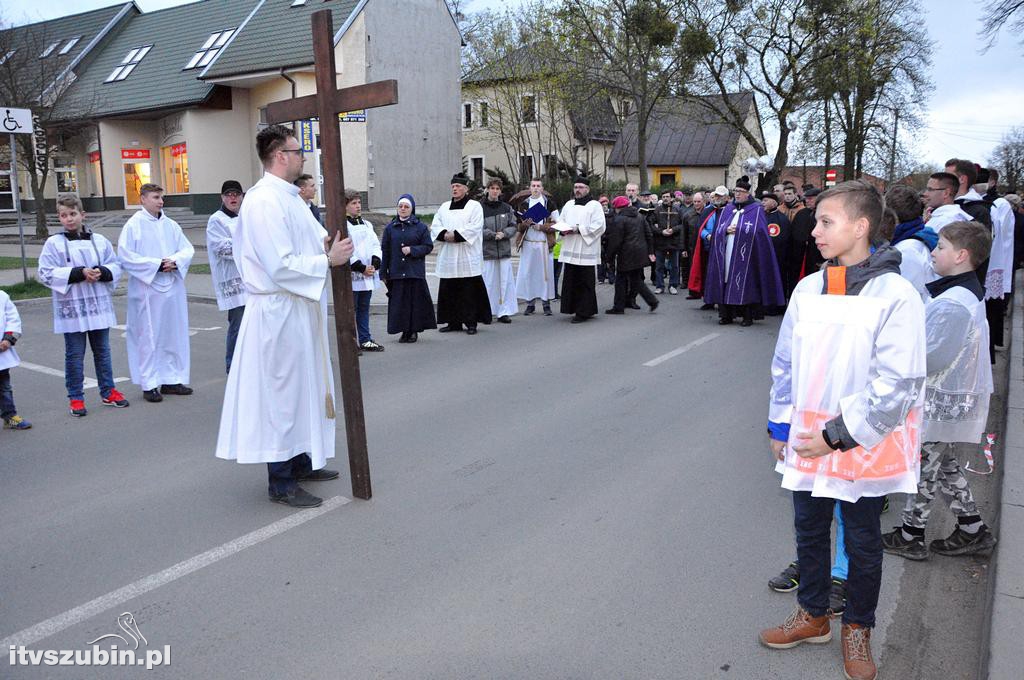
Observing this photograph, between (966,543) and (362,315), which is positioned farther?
(362,315)

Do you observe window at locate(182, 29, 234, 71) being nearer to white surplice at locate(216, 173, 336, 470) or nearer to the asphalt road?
the asphalt road

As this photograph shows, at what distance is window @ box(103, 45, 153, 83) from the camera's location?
35438 millimetres

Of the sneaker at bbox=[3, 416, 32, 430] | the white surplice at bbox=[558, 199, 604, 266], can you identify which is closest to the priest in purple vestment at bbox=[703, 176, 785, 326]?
the white surplice at bbox=[558, 199, 604, 266]

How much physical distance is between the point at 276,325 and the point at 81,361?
3.36 m

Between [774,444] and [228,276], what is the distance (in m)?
6.23

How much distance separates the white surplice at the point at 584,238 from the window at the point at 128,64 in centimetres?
3030

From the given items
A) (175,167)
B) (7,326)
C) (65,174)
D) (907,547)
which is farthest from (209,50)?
(907,547)

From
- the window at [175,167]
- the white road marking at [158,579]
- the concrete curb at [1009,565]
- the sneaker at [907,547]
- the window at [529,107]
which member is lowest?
the sneaker at [907,547]

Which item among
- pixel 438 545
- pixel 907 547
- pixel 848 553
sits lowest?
pixel 907 547

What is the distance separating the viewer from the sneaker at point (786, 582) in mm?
3873

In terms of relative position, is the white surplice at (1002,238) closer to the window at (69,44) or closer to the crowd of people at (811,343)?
the crowd of people at (811,343)

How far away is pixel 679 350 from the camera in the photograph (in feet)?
32.1

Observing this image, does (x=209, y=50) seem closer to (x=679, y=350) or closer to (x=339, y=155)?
(x=679, y=350)

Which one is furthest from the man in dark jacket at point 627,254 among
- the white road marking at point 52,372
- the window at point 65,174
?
the window at point 65,174
